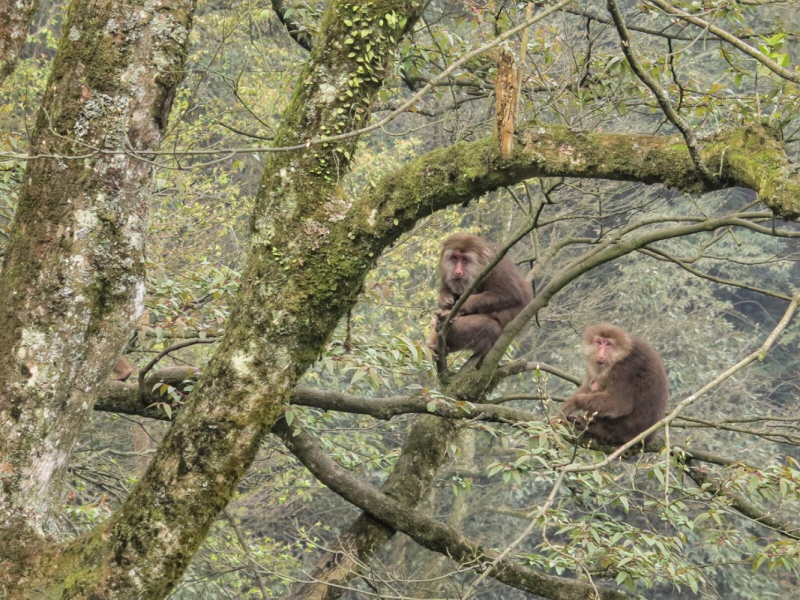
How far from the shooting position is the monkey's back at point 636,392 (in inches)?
239

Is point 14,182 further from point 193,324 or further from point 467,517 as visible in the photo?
point 467,517

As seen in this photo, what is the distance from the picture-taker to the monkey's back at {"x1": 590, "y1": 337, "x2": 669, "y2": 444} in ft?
19.9

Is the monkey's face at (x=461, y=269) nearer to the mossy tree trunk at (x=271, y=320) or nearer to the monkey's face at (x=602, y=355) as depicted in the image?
the monkey's face at (x=602, y=355)

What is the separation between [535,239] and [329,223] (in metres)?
2.70

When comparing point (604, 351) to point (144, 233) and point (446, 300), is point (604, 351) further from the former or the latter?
point (144, 233)

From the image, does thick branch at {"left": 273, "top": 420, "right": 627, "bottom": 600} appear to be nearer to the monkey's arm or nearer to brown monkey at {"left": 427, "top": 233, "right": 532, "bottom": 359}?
the monkey's arm

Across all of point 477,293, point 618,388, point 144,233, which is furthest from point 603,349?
point 144,233

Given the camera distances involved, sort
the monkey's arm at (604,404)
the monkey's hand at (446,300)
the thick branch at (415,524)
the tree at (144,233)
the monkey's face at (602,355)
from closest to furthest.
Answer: the tree at (144,233), the thick branch at (415,524), the monkey's arm at (604,404), the monkey's face at (602,355), the monkey's hand at (446,300)

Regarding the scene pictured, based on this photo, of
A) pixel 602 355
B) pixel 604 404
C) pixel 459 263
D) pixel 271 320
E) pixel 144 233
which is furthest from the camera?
pixel 459 263

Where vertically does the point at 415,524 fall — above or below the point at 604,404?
below

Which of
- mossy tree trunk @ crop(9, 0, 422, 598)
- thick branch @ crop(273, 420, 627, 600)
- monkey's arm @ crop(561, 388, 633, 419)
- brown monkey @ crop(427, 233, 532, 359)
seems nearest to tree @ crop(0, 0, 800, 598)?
mossy tree trunk @ crop(9, 0, 422, 598)

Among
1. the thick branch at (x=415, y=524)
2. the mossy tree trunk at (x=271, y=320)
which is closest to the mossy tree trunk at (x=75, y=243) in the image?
the mossy tree trunk at (x=271, y=320)

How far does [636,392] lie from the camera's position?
20.1 feet

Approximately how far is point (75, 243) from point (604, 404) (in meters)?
3.93
